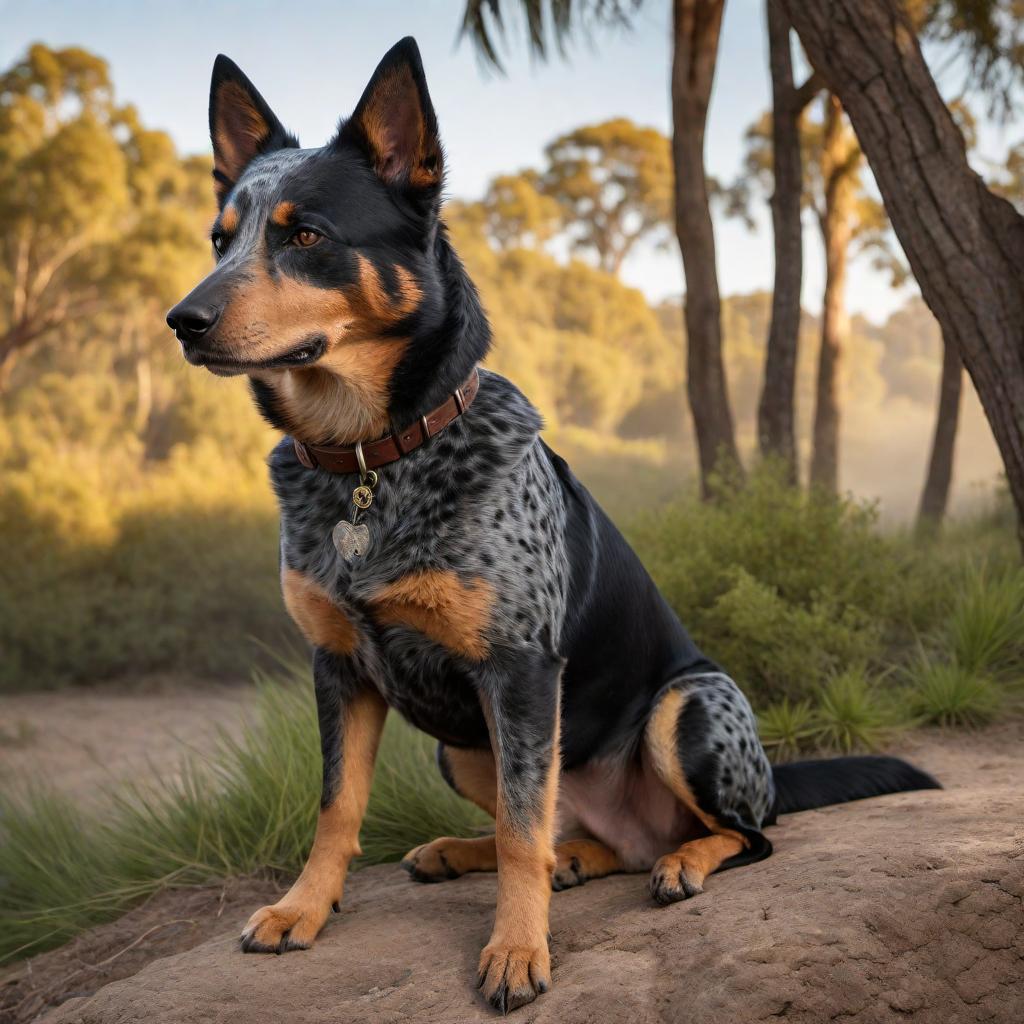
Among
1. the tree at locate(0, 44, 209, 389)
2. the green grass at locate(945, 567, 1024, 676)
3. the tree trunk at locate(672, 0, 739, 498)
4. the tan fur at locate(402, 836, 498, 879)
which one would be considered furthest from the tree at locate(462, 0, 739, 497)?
the tree at locate(0, 44, 209, 389)

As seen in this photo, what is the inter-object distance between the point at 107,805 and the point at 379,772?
5.32 feet

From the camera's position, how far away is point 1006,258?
517cm

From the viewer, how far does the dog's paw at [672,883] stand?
9.59ft

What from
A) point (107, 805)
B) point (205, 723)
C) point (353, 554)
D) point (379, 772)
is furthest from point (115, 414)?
point (353, 554)

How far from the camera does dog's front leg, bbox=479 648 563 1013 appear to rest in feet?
8.70

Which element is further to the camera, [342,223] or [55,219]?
[55,219]

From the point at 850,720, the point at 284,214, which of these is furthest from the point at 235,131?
the point at 850,720

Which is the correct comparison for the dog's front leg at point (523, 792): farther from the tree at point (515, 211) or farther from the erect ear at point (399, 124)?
the tree at point (515, 211)

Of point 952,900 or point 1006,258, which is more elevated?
point 1006,258

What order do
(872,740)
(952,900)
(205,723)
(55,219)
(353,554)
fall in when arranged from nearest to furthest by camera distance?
(952,900) → (353,554) → (872,740) → (205,723) → (55,219)

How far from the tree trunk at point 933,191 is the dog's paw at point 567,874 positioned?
326 centimetres

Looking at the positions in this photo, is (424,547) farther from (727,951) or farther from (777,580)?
(777,580)

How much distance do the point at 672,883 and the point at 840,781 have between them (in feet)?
3.67

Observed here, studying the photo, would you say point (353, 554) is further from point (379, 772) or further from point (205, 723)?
point (205, 723)
